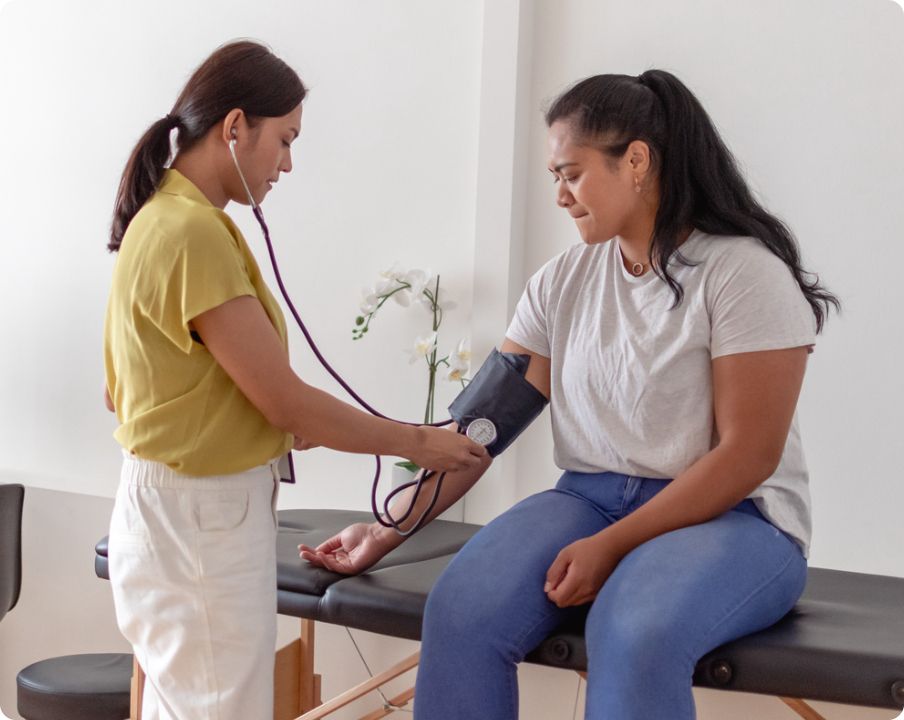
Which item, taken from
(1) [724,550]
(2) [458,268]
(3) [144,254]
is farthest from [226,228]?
(2) [458,268]

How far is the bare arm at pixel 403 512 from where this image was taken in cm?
182

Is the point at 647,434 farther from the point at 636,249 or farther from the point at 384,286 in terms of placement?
the point at 384,286

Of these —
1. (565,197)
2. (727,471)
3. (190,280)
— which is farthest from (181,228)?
(727,471)

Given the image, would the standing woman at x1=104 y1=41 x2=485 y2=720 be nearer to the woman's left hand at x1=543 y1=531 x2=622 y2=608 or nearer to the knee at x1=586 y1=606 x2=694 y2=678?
the woman's left hand at x1=543 y1=531 x2=622 y2=608

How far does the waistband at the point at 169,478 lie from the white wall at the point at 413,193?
1.09 m

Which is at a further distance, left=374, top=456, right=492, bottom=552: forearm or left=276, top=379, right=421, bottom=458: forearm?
left=374, top=456, right=492, bottom=552: forearm

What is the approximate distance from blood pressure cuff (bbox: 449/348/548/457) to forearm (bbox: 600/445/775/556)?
32 cm

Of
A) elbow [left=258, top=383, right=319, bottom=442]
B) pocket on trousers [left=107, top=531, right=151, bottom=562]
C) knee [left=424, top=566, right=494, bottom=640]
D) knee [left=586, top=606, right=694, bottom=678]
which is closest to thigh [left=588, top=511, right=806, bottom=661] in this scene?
knee [left=586, top=606, right=694, bottom=678]

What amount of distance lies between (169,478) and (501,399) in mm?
554

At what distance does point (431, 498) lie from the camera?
1841mm

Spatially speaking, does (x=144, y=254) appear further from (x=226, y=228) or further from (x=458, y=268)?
(x=458, y=268)

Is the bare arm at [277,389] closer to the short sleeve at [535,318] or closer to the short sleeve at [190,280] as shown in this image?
the short sleeve at [190,280]

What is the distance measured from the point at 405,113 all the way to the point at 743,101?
80cm

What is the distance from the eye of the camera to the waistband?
4.90ft
